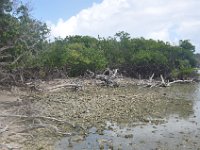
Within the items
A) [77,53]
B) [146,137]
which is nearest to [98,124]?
[146,137]

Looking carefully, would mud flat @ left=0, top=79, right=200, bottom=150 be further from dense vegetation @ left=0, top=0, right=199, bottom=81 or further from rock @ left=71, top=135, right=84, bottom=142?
dense vegetation @ left=0, top=0, right=199, bottom=81

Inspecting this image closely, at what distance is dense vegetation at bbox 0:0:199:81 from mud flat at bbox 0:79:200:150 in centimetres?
336

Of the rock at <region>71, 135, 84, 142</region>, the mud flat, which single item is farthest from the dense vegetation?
the rock at <region>71, 135, 84, 142</region>

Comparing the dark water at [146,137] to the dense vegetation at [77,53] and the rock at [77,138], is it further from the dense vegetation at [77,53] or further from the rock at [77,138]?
the dense vegetation at [77,53]

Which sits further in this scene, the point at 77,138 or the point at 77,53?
the point at 77,53

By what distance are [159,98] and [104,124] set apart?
35.7 feet

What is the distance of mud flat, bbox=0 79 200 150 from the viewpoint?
13.6 metres

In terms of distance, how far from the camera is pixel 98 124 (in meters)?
16.9

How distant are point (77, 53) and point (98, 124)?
27331 millimetres

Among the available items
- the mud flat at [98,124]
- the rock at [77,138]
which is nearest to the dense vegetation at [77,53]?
the mud flat at [98,124]

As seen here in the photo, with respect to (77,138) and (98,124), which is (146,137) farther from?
(98,124)

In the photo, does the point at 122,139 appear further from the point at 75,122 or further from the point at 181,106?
the point at 181,106

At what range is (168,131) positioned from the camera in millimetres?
16016

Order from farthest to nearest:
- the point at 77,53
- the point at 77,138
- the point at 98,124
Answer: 1. the point at 77,53
2. the point at 98,124
3. the point at 77,138
